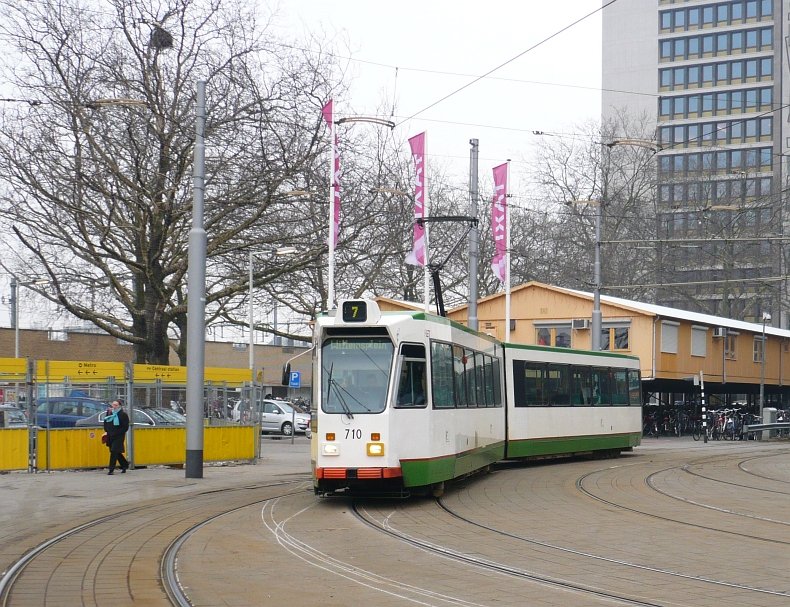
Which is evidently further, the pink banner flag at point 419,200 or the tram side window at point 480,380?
the pink banner flag at point 419,200

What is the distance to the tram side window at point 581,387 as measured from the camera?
90.4 ft

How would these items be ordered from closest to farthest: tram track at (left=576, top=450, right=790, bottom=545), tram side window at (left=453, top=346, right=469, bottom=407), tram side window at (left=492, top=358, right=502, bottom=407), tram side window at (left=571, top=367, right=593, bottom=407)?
tram track at (left=576, top=450, right=790, bottom=545)
tram side window at (left=453, top=346, right=469, bottom=407)
tram side window at (left=492, top=358, right=502, bottom=407)
tram side window at (left=571, top=367, right=593, bottom=407)

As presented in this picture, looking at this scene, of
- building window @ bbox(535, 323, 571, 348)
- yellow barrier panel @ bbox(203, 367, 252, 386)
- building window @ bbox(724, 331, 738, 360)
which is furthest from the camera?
building window @ bbox(724, 331, 738, 360)

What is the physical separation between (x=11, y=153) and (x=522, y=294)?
93.4ft

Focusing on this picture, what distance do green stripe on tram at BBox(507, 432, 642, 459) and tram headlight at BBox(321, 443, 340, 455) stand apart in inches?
345

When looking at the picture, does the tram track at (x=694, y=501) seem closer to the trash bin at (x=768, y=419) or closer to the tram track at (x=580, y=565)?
the tram track at (x=580, y=565)

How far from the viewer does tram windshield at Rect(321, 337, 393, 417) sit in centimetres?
1647

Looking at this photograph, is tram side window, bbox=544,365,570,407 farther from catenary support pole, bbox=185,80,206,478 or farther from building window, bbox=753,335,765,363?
building window, bbox=753,335,765,363

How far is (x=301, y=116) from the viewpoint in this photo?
98.6ft

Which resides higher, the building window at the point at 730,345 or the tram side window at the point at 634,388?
the building window at the point at 730,345

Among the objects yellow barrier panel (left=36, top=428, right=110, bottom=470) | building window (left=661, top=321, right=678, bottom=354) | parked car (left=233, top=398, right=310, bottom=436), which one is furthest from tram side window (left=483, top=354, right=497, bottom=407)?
building window (left=661, top=321, right=678, bottom=354)

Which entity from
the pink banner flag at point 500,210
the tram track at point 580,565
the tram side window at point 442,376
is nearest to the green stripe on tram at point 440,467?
the tram side window at point 442,376

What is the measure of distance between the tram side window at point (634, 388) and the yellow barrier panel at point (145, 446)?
385 inches

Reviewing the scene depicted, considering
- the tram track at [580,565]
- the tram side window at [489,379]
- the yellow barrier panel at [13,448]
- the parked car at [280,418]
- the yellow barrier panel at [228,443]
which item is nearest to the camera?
the tram track at [580,565]
